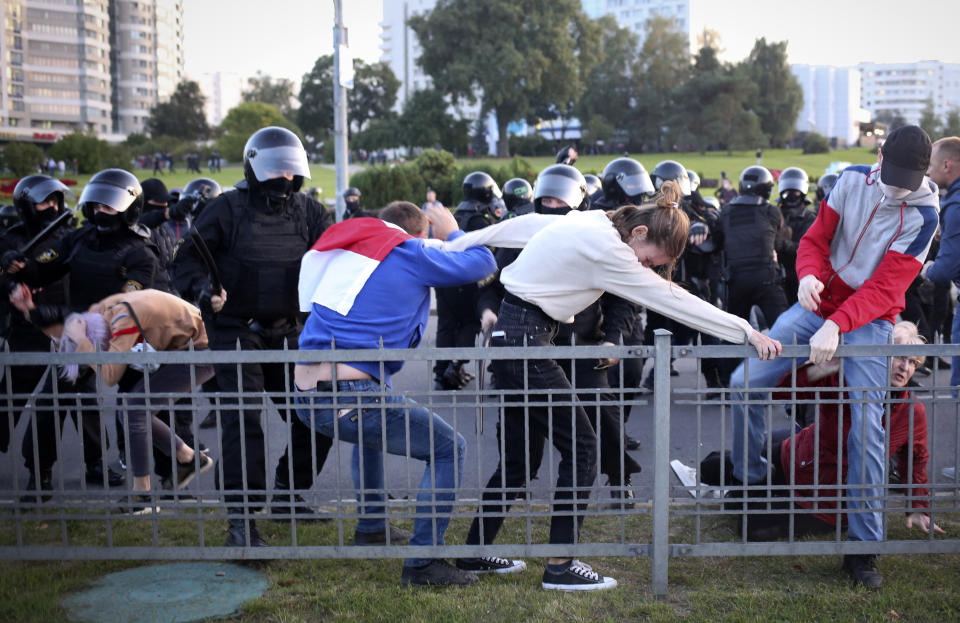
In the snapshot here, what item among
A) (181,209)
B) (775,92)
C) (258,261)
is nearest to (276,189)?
(258,261)

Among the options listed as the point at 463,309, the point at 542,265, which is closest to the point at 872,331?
the point at 542,265

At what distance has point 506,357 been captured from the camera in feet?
12.2

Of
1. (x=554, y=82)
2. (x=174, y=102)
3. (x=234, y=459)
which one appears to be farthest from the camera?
(x=174, y=102)

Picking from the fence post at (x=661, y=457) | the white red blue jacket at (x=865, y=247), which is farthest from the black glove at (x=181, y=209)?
the fence post at (x=661, y=457)

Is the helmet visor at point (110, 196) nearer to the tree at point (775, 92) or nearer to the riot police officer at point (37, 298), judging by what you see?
the riot police officer at point (37, 298)

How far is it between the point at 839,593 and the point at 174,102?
102 metres

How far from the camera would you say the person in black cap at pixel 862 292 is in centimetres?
403

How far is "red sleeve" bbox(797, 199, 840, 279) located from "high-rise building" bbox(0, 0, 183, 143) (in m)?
97.4

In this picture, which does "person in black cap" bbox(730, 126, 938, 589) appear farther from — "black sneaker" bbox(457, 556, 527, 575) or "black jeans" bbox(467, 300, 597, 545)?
"black sneaker" bbox(457, 556, 527, 575)

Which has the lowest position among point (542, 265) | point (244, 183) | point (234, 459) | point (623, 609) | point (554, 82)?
point (623, 609)

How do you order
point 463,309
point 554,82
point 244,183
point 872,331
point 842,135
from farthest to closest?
point 842,135
point 554,82
point 463,309
point 244,183
point 872,331

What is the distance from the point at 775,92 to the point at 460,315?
79695 mm

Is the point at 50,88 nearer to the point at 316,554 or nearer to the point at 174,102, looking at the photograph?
the point at 174,102

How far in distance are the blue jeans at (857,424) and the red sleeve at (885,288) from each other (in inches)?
5.8
